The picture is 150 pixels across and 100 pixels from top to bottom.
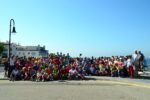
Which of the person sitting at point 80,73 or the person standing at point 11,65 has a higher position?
the person standing at point 11,65

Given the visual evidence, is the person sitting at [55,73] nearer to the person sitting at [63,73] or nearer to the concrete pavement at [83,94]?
the person sitting at [63,73]

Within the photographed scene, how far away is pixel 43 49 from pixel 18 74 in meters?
123

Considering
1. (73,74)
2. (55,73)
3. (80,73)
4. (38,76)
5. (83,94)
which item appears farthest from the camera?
(80,73)

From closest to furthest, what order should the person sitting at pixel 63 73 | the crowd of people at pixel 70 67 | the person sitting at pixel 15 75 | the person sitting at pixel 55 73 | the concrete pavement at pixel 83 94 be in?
the concrete pavement at pixel 83 94, the person sitting at pixel 15 75, the crowd of people at pixel 70 67, the person sitting at pixel 55 73, the person sitting at pixel 63 73

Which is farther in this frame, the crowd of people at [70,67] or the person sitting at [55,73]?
the person sitting at [55,73]

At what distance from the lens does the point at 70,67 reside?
78.4ft

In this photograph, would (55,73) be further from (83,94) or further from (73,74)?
(83,94)

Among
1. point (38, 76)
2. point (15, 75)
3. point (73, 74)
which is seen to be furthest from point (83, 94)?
point (15, 75)

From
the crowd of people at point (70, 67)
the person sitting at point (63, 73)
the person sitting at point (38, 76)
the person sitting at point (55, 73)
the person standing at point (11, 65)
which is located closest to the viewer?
the person sitting at point (38, 76)

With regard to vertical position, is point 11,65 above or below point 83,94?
above

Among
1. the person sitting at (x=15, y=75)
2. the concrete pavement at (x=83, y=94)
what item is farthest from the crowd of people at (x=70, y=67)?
the concrete pavement at (x=83, y=94)

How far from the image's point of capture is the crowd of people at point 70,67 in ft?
75.4

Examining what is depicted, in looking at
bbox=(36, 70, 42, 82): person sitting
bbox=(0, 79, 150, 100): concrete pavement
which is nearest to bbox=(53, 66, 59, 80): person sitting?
bbox=(36, 70, 42, 82): person sitting

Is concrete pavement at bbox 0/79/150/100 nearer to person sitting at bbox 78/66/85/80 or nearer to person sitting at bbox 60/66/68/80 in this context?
person sitting at bbox 78/66/85/80
